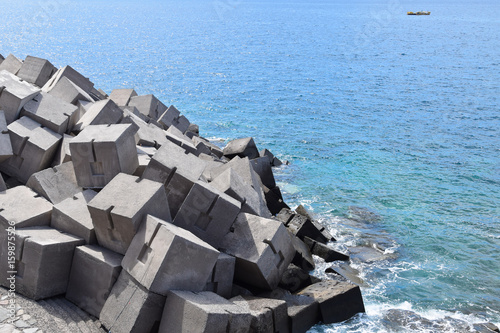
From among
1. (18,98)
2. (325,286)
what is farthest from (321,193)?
(18,98)

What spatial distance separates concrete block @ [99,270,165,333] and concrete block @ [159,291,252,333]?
16 centimetres

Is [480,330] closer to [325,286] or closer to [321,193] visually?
[325,286]

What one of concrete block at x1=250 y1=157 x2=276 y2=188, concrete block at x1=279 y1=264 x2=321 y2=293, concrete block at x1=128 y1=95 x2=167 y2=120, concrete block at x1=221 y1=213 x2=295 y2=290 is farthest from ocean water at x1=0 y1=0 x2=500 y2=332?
concrete block at x1=128 y1=95 x2=167 y2=120

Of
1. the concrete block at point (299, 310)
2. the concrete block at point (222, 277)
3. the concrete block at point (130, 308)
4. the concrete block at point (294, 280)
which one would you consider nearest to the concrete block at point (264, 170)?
the concrete block at point (294, 280)

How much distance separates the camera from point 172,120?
59.6 ft

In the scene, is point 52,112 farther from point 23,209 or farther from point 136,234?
point 136,234

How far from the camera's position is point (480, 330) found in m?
10.6

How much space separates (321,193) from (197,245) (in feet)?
34.7

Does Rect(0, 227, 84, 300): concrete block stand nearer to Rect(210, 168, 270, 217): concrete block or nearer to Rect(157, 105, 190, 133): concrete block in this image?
Rect(210, 168, 270, 217): concrete block

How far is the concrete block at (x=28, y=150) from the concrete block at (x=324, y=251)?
6.26 metres

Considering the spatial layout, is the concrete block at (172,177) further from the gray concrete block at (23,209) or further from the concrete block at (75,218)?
the gray concrete block at (23,209)

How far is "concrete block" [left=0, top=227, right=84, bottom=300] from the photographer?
8039 mm

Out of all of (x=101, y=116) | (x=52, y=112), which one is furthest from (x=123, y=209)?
(x=52, y=112)

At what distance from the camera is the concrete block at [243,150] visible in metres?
17.9
